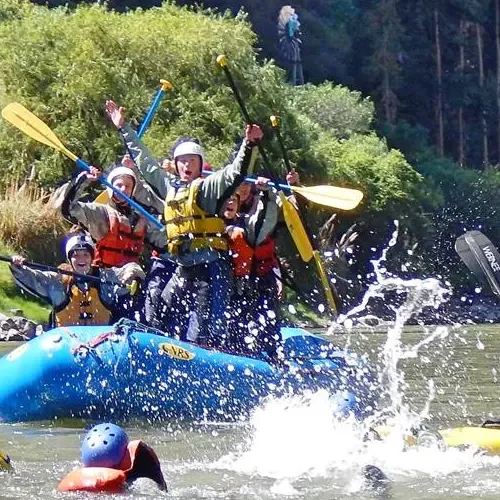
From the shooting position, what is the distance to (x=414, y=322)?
2178 centimetres

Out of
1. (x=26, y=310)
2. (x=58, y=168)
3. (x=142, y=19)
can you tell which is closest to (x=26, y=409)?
(x=26, y=310)

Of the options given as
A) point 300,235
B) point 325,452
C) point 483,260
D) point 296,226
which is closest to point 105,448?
point 325,452

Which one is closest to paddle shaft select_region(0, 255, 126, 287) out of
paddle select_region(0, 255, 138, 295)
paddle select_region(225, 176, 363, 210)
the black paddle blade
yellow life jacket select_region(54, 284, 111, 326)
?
paddle select_region(0, 255, 138, 295)

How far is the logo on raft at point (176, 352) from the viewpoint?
879cm

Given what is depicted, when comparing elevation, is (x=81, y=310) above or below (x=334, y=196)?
below

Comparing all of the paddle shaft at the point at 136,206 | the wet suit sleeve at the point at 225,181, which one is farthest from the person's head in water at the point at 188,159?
the paddle shaft at the point at 136,206

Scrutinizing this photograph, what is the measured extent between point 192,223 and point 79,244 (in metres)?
0.89

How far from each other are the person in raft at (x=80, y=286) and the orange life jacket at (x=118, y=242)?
90mm

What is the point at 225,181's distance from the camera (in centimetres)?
868

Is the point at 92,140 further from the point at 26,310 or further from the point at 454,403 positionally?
the point at 454,403

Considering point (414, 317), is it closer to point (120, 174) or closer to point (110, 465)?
point (120, 174)

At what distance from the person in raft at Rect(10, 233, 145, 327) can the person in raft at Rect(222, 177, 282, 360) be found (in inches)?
25.3

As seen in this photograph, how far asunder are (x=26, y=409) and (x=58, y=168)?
1196 centimetres

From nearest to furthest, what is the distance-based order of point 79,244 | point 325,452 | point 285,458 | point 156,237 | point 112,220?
point 285,458, point 325,452, point 79,244, point 112,220, point 156,237
